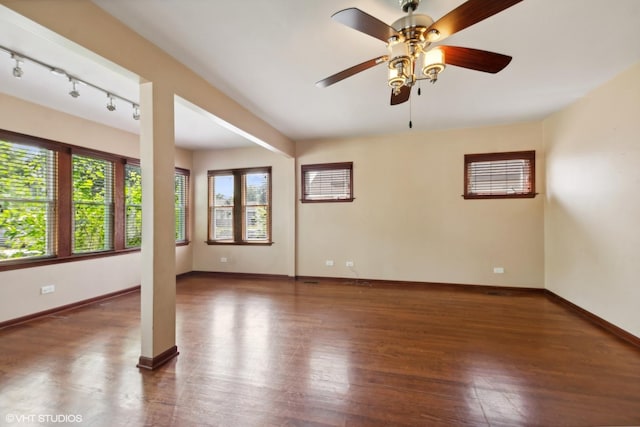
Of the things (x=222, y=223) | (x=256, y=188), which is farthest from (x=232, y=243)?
(x=256, y=188)

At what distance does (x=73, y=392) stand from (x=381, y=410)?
7.42 feet

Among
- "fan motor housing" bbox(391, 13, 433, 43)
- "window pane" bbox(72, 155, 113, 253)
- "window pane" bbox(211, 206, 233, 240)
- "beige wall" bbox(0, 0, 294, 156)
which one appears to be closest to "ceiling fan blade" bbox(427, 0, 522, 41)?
"fan motor housing" bbox(391, 13, 433, 43)

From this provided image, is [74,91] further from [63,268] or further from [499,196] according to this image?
[499,196]

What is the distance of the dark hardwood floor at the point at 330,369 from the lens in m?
1.80

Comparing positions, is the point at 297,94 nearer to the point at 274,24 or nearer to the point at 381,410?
the point at 274,24

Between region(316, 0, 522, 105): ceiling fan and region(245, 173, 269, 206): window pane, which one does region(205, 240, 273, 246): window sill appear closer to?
region(245, 173, 269, 206): window pane

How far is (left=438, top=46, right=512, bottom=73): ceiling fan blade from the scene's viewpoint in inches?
72.4

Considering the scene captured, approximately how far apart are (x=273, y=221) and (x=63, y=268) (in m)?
3.33

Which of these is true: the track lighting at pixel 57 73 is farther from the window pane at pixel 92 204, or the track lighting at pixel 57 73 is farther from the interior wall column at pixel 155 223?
the window pane at pixel 92 204

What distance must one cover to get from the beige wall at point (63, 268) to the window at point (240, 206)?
64.1 inches

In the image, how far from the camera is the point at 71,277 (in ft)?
12.9

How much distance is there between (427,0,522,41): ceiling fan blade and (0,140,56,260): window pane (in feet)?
16.0

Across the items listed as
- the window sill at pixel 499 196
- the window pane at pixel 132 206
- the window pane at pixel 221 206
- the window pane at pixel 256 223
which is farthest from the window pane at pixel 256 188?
the window sill at pixel 499 196

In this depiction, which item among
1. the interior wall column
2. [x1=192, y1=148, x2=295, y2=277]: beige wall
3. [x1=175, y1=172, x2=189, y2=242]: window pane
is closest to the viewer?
the interior wall column
